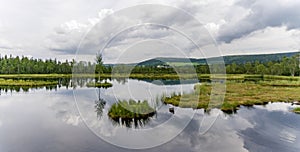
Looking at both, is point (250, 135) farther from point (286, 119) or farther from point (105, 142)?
point (105, 142)

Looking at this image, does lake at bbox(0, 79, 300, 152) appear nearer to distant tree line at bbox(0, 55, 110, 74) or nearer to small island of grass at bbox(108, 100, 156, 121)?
small island of grass at bbox(108, 100, 156, 121)

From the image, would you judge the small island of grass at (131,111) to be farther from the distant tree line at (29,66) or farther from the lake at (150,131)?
the distant tree line at (29,66)

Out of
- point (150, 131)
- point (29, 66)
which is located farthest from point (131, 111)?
point (29, 66)

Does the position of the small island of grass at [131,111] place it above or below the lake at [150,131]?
above

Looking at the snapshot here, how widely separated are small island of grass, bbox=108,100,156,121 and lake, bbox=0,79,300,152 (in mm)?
402

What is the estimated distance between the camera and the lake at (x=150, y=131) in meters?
7.81

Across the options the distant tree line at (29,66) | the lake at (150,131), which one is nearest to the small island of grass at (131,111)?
the lake at (150,131)

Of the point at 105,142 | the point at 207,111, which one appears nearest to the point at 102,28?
the point at 105,142

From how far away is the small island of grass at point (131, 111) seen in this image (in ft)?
35.9

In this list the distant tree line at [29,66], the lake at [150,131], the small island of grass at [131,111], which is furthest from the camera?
the distant tree line at [29,66]

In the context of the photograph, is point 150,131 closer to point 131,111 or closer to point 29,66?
point 131,111

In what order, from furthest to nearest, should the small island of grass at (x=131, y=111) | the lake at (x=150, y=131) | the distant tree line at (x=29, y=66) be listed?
the distant tree line at (x=29, y=66), the small island of grass at (x=131, y=111), the lake at (x=150, y=131)

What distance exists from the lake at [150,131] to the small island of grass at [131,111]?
0.40m

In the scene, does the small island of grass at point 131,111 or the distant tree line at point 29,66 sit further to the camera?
the distant tree line at point 29,66
